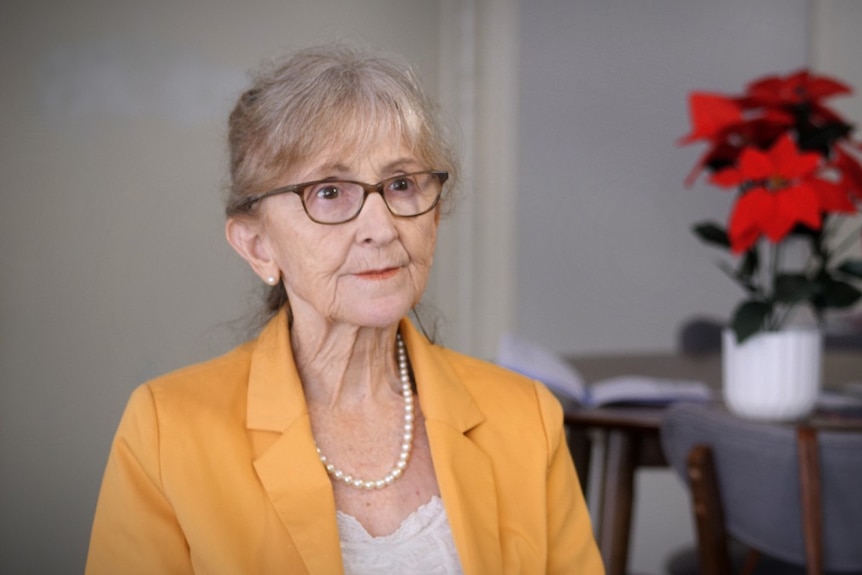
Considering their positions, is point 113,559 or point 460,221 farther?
point 460,221

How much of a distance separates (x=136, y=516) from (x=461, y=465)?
42 centimetres

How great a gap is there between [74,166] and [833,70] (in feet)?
11.5

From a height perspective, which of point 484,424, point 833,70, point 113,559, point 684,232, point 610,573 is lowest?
point 610,573

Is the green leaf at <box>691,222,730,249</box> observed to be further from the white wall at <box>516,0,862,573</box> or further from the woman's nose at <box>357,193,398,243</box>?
the white wall at <box>516,0,862,573</box>

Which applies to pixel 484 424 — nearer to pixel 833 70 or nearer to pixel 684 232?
pixel 684 232

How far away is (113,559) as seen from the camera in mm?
1218

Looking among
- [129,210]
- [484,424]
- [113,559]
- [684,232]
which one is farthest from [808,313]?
[113,559]

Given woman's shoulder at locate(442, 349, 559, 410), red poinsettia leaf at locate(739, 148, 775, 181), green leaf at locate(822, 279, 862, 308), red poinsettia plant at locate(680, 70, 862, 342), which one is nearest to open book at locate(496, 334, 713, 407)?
red poinsettia plant at locate(680, 70, 862, 342)

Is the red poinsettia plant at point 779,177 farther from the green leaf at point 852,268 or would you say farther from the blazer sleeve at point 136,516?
the blazer sleeve at point 136,516

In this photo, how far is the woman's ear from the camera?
1.44 metres

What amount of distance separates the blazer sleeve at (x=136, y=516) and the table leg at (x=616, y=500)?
137 cm

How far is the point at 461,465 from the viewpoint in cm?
139

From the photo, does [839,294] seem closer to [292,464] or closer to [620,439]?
[620,439]

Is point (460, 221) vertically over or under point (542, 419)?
over
